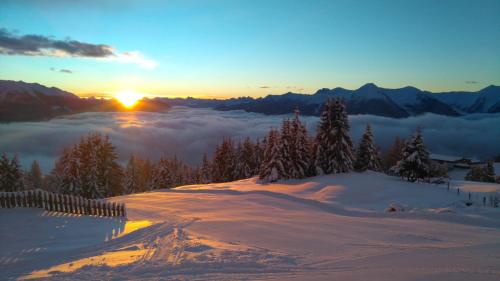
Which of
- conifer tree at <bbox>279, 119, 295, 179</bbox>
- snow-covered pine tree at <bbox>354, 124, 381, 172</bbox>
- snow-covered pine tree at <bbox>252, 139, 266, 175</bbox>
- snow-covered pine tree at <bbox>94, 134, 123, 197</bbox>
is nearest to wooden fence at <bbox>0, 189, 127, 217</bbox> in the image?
conifer tree at <bbox>279, 119, 295, 179</bbox>

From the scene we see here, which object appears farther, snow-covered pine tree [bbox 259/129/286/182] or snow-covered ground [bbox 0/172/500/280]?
snow-covered pine tree [bbox 259/129/286/182]

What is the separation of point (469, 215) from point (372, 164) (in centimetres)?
3223

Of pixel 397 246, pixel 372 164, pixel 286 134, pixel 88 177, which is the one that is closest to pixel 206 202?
pixel 397 246

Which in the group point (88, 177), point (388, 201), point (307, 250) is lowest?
point (88, 177)

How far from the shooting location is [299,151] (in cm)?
4116

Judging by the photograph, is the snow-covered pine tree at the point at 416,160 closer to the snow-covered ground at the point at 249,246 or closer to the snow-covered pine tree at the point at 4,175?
the snow-covered ground at the point at 249,246

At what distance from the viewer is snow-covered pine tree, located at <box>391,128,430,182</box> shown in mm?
34469

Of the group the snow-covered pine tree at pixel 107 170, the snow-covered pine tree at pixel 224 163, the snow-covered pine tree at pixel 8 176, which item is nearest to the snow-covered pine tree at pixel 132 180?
the snow-covered pine tree at pixel 224 163

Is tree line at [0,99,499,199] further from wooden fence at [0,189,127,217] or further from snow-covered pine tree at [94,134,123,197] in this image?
wooden fence at [0,189,127,217]

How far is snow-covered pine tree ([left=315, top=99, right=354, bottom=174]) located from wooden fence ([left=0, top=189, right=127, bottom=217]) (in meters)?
29.8

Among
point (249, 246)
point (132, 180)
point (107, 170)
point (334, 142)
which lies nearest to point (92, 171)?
point (107, 170)

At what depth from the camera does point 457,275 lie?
671 centimetres

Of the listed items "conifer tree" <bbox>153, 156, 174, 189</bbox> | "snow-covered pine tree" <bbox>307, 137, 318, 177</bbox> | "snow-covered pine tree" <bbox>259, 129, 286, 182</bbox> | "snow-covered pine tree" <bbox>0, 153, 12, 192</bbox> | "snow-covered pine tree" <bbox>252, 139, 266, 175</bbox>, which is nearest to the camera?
"snow-covered pine tree" <bbox>259, 129, 286, 182</bbox>

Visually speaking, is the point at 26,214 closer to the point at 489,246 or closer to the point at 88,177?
the point at 489,246
